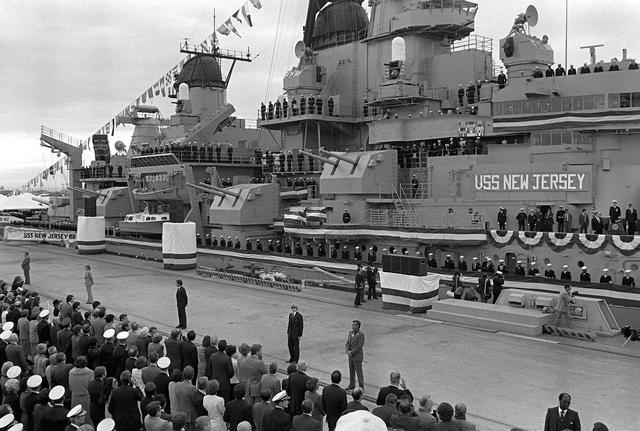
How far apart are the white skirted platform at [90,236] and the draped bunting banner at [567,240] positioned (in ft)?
70.7

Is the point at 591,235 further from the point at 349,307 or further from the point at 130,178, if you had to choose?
the point at 130,178

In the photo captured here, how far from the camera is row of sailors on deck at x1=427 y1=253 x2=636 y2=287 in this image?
16.1m

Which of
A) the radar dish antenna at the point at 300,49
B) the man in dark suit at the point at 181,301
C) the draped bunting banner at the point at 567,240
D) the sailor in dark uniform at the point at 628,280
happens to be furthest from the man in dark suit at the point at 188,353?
the radar dish antenna at the point at 300,49

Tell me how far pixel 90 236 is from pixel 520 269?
22872 mm

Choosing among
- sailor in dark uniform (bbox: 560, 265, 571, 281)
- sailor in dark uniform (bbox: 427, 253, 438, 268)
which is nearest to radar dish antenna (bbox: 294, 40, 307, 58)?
sailor in dark uniform (bbox: 427, 253, 438, 268)

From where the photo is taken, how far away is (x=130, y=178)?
128 feet

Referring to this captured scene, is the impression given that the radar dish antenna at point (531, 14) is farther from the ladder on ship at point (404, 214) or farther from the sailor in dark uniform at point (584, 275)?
the sailor in dark uniform at point (584, 275)

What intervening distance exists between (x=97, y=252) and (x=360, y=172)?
1654cm

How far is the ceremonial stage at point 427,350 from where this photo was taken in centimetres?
930

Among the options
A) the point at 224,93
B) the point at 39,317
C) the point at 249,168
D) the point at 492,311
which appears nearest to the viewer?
the point at 39,317

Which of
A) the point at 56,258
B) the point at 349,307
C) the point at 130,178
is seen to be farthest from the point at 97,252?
the point at 349,307

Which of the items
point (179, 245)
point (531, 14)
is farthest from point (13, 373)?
point (531, 14)

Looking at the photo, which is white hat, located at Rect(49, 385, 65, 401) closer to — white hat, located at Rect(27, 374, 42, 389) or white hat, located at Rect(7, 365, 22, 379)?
white hat, located at Rect(27, 374, 42, 389)

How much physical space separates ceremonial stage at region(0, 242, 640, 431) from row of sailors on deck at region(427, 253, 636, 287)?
8.49 feet
